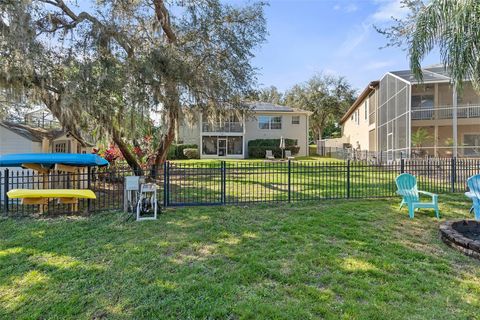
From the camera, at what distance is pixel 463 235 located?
5.20 metres

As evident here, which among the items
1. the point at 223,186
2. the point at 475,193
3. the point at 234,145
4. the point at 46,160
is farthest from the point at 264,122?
the point at 475,193

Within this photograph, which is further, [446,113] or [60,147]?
[446,113]

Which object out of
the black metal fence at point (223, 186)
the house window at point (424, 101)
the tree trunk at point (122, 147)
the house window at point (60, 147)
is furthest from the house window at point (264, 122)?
the house window at point (60, 147)

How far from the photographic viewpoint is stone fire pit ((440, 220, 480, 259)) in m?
4.52

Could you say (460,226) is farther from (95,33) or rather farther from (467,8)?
(95,33)

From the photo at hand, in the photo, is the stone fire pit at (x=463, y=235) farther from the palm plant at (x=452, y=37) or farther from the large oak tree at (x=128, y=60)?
the large oak tree at (x=128, y=60)

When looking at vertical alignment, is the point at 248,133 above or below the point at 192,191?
above

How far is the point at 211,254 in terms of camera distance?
459cm

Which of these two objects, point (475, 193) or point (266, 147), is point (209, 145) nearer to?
point (266, 147)

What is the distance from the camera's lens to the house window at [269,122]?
97.0ft

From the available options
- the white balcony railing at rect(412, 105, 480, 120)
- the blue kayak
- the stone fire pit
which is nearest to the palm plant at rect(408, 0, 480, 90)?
the stone fire pit

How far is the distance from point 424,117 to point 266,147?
42.4 ft

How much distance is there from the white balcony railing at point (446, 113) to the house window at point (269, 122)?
42.5ft

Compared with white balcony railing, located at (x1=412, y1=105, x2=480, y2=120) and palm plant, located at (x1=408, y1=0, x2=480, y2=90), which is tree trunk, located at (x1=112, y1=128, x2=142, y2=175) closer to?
palm plant, located at (x1=408, y1=0, x2=480, y2=90)
